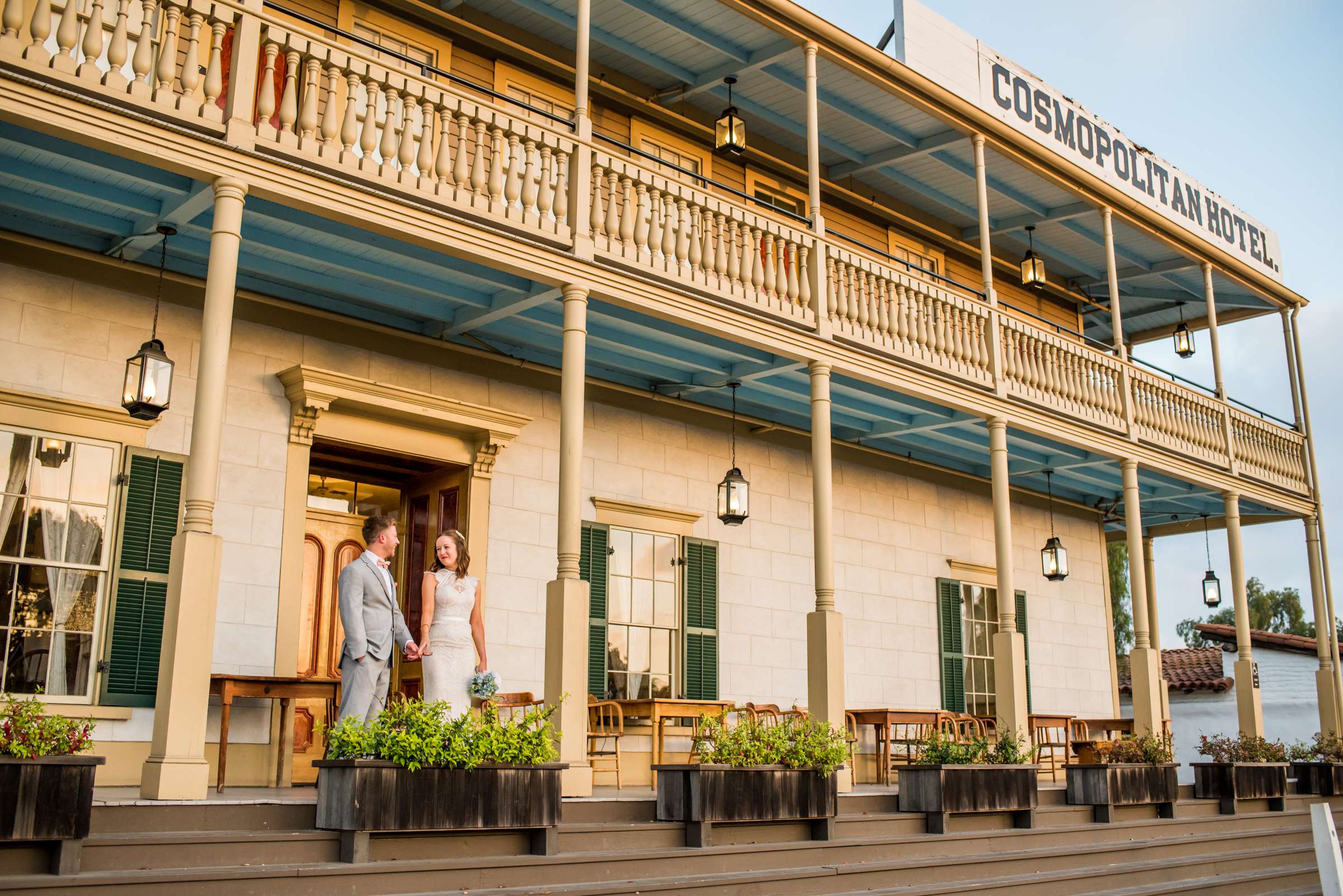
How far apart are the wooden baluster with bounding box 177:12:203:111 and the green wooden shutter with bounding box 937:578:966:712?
10.3 metres

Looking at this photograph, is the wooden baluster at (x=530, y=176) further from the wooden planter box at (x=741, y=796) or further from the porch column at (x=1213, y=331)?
the porch column at (x=1213, y=331)

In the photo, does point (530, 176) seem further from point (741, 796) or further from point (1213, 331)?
point (1213, 331)

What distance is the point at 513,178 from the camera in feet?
28.4

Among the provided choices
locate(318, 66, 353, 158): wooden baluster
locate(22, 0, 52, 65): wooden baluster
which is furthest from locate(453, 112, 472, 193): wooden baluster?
locate(22, 0, 52, 65): wooden baluster

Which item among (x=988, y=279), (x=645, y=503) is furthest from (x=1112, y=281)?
(x=645, y=503)

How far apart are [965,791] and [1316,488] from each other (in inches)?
410

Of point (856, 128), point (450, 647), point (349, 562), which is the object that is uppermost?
point (856, 128)

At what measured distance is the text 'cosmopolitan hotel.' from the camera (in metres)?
7.66

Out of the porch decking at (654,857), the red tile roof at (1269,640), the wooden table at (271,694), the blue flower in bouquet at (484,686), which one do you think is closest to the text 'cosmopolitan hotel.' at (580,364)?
the wooden table at (271,694)

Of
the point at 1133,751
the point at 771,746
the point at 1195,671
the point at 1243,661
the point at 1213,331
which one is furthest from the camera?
the point at 1195,671

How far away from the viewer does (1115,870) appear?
986cm

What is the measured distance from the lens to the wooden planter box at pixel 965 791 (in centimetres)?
908

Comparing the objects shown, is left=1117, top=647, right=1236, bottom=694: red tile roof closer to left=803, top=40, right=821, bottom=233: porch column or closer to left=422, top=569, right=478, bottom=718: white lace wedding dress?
left=803, top=40, right=821, bottom=233: porch column

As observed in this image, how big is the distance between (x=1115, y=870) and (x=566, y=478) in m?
5.61
